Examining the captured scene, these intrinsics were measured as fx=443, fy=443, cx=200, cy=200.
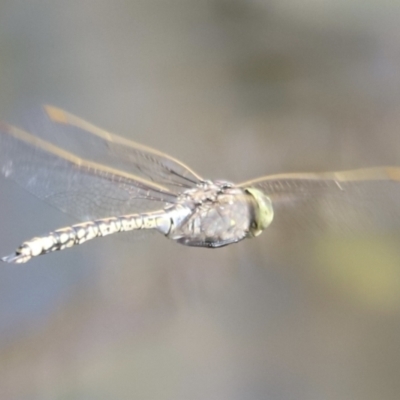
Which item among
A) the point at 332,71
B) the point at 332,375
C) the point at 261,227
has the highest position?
the point at 332,71

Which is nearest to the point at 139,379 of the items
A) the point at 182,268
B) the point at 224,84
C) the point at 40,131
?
the point at 182,268

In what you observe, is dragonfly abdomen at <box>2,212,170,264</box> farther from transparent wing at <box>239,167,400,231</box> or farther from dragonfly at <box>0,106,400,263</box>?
transparent wing at <box>239,167,400,231</box>

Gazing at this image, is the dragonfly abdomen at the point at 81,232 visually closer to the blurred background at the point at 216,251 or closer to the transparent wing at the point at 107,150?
the transparent wing at the point at 107,150

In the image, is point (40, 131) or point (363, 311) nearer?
point (40, 131)

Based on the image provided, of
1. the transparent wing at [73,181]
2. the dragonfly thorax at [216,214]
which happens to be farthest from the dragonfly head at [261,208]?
the transparent wing at [73,181]

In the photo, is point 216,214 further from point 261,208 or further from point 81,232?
point 81,232

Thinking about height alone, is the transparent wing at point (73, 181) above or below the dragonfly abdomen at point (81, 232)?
above

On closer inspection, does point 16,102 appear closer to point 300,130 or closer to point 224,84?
point 224,84
